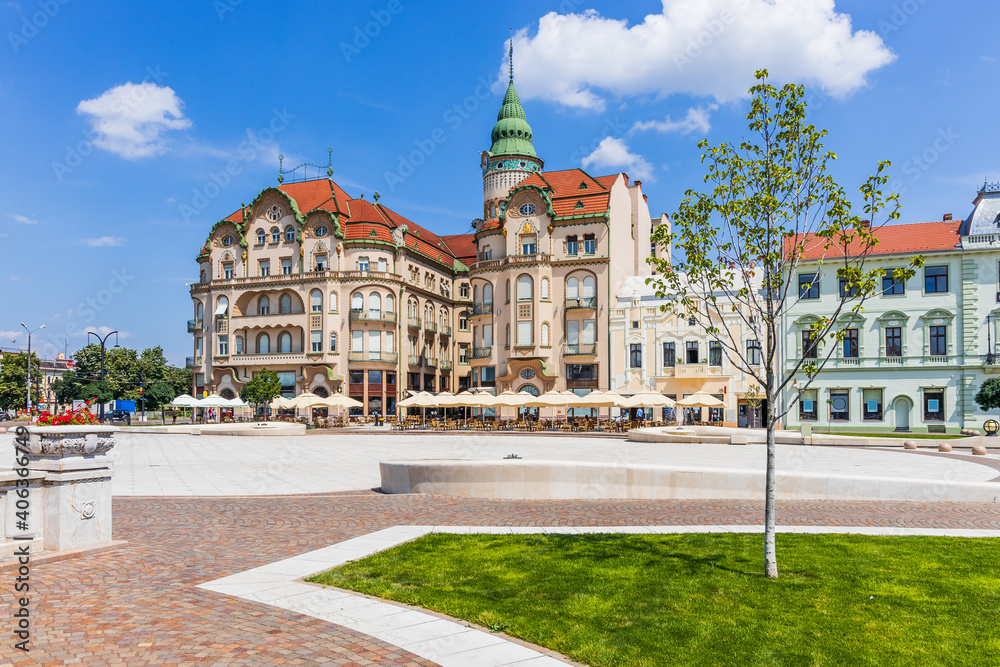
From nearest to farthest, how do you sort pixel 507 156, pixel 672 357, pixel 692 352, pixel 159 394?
pixel 692 352, pixel 672 357, pixel 507 156, pixel 159 394

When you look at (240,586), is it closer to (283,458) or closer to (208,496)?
(208,496)

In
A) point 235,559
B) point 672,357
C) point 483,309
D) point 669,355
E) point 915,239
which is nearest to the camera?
point 235,559

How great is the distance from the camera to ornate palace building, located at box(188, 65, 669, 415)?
59.7m

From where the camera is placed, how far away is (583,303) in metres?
59.1

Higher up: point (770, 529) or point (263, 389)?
point (770, 529)

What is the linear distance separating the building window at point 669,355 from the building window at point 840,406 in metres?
10.8

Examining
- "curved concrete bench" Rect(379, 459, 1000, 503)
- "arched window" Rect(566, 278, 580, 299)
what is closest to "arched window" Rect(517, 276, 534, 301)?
"arched window" Rect(566, 278, 580, 299)

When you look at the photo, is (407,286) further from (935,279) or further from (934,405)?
(934,405)

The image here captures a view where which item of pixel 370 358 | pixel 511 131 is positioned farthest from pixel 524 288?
pixel 511 131

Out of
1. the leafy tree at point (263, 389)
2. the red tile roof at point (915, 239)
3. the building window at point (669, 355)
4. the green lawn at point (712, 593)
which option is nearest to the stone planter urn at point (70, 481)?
the green lawn at point (712, 593)

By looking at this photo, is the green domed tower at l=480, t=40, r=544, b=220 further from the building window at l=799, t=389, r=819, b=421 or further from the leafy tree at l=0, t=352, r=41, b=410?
the leafy tree at l=0, t=352, r=41, b=410

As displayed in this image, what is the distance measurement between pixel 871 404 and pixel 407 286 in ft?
126

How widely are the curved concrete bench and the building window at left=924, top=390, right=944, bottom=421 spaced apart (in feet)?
119

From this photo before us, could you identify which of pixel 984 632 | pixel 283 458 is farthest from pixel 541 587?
pixel 283 458
